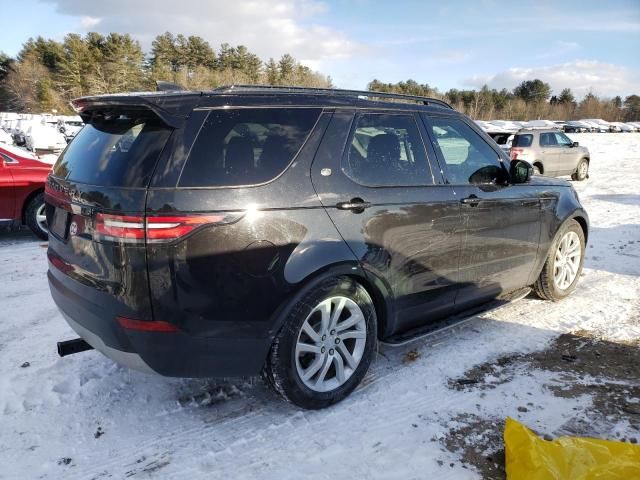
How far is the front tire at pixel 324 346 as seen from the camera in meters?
2.63

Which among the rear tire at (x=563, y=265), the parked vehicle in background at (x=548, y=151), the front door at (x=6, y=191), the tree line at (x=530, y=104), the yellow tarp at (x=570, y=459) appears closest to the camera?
the yellow tarp at (x=570, y=459)

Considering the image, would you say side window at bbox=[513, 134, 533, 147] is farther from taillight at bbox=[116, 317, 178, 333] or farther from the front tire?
taillight at bbox=[116, 317, 178, 333]

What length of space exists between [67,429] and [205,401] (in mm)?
781

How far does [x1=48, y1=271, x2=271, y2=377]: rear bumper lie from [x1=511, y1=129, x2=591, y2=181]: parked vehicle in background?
13.4 metres

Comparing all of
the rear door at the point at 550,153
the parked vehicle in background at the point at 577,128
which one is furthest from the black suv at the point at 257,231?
the parked vehicle in background at the point at 577,128

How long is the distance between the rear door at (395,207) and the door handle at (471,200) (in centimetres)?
12

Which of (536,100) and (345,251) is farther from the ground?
(536,100)

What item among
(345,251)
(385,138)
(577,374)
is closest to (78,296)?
(345,251)

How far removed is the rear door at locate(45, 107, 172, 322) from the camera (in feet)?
7.40

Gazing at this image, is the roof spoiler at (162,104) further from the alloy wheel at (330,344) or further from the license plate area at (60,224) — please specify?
the alloy wheel at (330,344)

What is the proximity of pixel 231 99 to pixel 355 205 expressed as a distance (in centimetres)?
93

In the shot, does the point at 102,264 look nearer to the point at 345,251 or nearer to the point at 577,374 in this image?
the point at 345,251

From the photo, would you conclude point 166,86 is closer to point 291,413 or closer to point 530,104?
point 291,413

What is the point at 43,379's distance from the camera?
3166 millimetres
